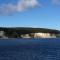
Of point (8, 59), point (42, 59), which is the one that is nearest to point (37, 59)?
point (42, 59)

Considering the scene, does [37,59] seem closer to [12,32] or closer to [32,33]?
[12,32]

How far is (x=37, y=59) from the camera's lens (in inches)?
2132

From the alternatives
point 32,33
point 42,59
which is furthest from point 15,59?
point 32,33

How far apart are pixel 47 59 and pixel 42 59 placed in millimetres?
1401

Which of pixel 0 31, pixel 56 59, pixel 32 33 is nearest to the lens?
pixel 56 59

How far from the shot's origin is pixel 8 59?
5572 cm

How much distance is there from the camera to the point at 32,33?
157375 millimetres

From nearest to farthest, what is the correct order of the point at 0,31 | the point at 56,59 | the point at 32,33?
1. the point at 56,59
2. the point at 0,31
3. the point at 32,33

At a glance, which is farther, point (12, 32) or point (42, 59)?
point (12, 32)

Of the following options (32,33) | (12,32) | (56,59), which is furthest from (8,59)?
(32,33)

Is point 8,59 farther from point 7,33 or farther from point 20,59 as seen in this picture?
point 7,33

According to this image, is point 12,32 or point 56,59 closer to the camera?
point 56,59

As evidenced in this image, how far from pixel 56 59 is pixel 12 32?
85.4m

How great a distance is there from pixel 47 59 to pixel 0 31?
85459mm
